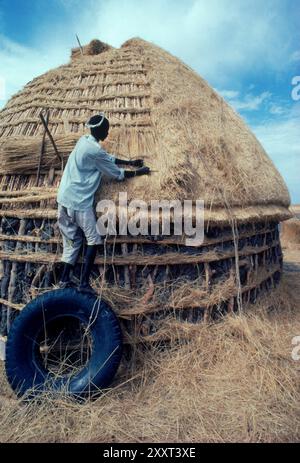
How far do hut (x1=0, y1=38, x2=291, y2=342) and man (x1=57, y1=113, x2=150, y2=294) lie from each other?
25 centimetres

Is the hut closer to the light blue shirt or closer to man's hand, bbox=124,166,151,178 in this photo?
man's hand, bbox=124,166,151,178

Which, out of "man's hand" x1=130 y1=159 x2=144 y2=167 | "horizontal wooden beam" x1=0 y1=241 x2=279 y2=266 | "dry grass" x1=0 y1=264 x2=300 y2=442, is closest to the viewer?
"dry grass" x1=0 y1=264 x2=300 y2=442

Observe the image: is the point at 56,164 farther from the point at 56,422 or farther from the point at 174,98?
the point at 56,422

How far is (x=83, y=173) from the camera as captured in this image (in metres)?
3.81

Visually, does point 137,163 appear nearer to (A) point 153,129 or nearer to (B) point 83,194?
(A) point 153,129

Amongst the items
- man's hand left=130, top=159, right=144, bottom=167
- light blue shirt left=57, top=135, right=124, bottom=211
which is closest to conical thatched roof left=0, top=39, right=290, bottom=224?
man's hand left=130, top=159, right=144, bottom=167

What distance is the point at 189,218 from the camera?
411cm

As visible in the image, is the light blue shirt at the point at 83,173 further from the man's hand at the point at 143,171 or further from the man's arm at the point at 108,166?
the man's hand at the point at 143,171

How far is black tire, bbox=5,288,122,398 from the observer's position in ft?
11.8

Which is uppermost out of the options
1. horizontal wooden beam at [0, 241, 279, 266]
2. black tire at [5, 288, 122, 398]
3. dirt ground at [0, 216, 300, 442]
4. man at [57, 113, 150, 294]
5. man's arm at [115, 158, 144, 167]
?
man's arm at [115, 158, 144, 167]

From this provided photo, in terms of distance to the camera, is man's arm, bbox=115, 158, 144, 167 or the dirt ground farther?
man's arm, bbox=115, 158, 144, 167

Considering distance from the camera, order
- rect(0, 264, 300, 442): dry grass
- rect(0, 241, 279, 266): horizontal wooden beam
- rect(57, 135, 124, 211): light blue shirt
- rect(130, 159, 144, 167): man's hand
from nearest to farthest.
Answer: rect(0, 264, 300, 442): dry grass → rect(57, 135, 124, 211): light blue shirt → rect(0, 241, 279, 266): horizontal wooden beam → rect(130, 159, 144, 167): man's hand

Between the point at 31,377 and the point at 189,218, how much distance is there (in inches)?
102
